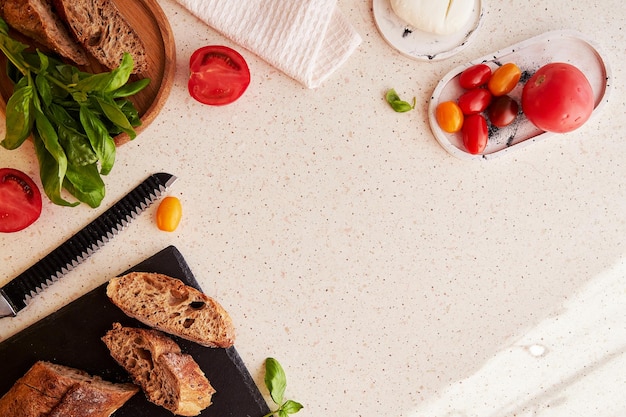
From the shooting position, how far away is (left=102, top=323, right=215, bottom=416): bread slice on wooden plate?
1447 millimetres

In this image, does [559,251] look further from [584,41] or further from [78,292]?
[78,292]

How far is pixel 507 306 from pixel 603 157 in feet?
1.53

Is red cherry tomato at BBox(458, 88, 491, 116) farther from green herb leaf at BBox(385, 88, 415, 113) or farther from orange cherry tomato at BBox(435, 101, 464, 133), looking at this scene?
green herb leaf at BBox(385, 88, 415, 113)

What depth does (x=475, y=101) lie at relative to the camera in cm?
150

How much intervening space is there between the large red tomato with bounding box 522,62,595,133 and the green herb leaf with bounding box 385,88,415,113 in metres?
0.29

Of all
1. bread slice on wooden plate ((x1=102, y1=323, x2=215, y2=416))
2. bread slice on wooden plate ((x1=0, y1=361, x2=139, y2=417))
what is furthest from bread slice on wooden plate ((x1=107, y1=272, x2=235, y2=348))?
bread slice on wooden plate ((x1=0, y1=361, x2=139, y2=417))

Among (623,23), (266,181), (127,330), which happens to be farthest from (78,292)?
(623,23)

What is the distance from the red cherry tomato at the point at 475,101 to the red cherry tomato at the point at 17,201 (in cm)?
108

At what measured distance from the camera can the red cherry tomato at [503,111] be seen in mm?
1499

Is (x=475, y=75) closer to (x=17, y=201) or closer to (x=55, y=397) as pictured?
(x=17, y=201)

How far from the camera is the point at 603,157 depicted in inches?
63.4

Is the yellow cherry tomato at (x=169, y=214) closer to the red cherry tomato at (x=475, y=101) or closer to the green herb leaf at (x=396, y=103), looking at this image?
the green herb leaf at (x=396, y=103)

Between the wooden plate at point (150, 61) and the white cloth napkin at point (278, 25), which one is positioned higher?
the white cloth napkin at point (278, 25)

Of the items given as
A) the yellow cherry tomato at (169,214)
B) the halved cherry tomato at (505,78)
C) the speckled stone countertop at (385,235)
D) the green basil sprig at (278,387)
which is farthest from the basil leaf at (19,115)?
the halved cherry tomato at (505,78)
